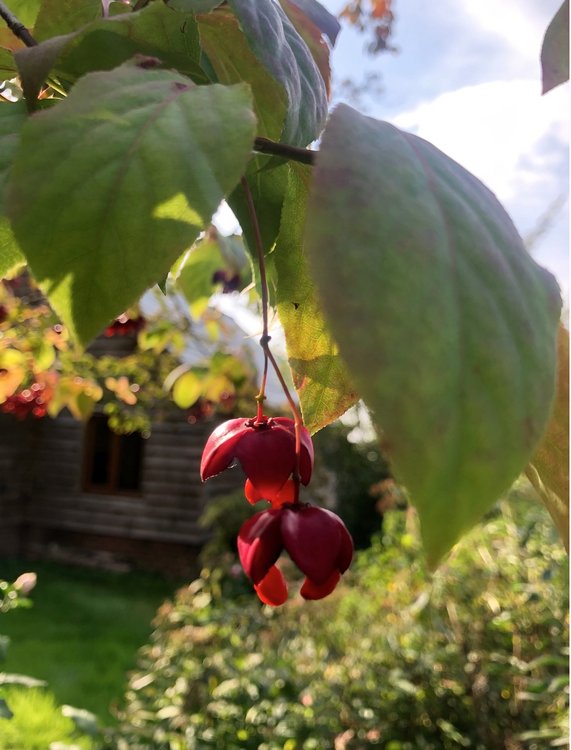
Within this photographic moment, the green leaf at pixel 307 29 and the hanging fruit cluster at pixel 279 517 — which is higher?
the green leaf at pixel 307 29

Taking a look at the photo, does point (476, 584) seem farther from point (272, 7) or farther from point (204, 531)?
point (204, 531)

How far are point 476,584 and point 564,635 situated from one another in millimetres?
568

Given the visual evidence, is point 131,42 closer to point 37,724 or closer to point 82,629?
point 37,724

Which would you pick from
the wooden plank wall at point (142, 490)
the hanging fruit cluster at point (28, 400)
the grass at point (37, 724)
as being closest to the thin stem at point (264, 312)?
the hanging fruit cluster at point (28, 400)

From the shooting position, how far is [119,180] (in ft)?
1.00

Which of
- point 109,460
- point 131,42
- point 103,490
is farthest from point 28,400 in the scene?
point 109,460

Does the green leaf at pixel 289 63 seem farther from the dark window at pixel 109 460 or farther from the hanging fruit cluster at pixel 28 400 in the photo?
the dark window at pixel 109 460

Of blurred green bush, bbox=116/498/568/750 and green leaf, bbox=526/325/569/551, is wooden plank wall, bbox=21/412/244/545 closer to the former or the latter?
blurred green bush, bbox=116/498/568/750

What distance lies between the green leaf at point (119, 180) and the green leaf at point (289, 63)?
0.13 metres

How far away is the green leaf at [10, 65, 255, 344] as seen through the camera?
301 mm

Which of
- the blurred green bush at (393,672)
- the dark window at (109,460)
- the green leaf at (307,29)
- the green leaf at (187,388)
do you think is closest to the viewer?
the green leaf at (307,29)

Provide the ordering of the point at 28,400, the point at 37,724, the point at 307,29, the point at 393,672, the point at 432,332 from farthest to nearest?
1. the point at 37,724
2. the point at 28,400
3. the point at 393,672
4. the point at 307,29
5. the point at 432,332

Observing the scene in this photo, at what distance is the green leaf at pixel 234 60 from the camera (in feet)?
1.56

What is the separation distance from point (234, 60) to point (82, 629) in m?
6.99
